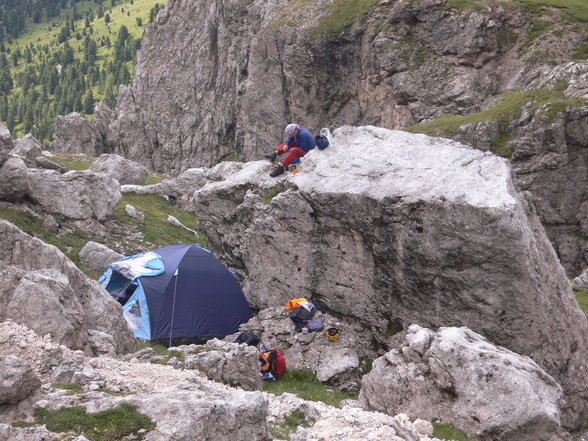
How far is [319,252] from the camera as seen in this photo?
843 inches

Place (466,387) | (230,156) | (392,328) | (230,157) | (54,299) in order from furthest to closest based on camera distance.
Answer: (230,156)
(230,157)
(392,328)
(54,299)
(466,387)

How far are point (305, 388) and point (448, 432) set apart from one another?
17.5ft

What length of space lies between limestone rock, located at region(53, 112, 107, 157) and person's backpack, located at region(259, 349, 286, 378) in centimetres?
8960

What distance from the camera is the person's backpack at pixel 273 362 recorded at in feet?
59.7

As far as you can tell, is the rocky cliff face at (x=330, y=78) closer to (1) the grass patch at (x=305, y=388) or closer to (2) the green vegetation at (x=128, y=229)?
(2) the green vegetation at (x=128, y=229)

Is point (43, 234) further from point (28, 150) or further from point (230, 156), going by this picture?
point (230, 156)

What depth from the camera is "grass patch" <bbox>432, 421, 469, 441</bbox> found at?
13328mm

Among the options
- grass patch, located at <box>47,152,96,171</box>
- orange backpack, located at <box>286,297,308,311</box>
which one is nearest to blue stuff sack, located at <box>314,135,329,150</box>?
orange backpack, located at <box>286,297,308,311</box>

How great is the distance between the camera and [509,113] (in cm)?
3825

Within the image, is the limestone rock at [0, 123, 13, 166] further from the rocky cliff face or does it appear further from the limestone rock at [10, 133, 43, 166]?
the rocky cliff face

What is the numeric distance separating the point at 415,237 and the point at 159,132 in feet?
279

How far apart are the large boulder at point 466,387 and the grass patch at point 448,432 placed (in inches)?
7.3

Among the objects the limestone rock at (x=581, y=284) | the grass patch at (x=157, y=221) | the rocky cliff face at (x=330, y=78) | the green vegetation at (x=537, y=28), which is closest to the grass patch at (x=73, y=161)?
the grass patch at (x=157, y=221)

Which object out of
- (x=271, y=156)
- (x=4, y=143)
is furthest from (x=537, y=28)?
(x=4, y=143)
